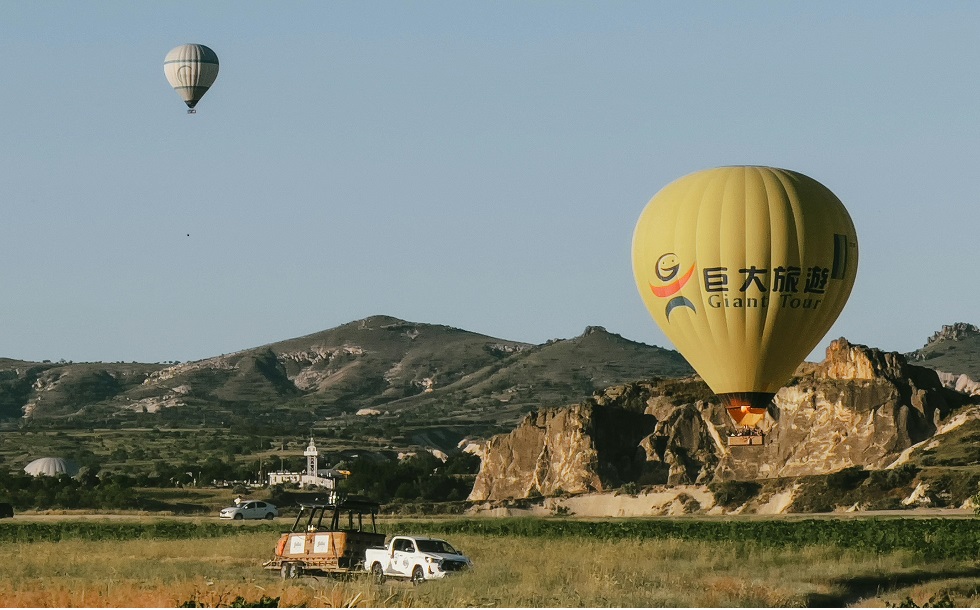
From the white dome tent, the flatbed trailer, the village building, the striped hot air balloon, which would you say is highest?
the striped hot air balloon

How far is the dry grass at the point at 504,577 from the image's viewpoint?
1506 inches

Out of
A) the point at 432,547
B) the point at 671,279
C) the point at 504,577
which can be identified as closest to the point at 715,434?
the point at 671,279

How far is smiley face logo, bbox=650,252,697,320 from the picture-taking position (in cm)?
5738

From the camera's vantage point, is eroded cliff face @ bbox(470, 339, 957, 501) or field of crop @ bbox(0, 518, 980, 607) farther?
eroded cliff face @ bbox(470, 339, 957, 501)

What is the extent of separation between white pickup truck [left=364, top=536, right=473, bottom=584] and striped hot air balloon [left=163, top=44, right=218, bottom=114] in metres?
50.8

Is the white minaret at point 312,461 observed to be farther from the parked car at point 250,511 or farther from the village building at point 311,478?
the parked car at point 250,511

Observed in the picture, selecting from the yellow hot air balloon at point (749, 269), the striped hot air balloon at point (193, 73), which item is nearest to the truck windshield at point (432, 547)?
the yellow hot air balloon at point (749, 269)

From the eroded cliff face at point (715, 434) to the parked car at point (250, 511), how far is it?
28.5 meters

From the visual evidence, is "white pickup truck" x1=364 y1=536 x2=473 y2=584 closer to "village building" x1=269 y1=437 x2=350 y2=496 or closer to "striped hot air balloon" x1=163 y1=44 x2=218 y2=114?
"striped hot air balloon" x1=163 y1=44 x2=218 y2=114

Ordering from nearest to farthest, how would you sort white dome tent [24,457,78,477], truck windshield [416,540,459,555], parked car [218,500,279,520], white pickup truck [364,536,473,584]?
white pickup truck [364,536,473,584] < truck windshield [416,540,459,555] < parked car [218,500,279,520] < white dome tent [24,457,78,477]

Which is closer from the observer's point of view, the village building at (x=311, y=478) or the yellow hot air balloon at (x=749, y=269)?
the yellow hot air balloon at (x=749, y=269)

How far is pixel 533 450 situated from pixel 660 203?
254 ft

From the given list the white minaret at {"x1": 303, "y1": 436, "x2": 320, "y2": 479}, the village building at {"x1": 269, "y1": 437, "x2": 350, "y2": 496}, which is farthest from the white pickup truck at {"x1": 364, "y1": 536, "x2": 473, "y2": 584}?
the white minaret at {"x1": 303, "y1": 436, "x2": 320, "y2": 479}

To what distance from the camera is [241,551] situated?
212ft
